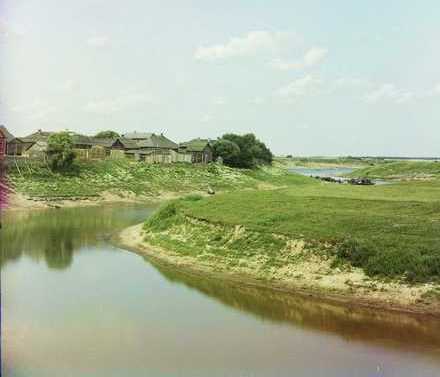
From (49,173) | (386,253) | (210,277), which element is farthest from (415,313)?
(49,173)

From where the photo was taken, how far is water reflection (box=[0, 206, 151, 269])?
37344mm

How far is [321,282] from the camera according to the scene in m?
30.1

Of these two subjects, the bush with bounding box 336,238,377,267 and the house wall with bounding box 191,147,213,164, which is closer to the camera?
the bush with bounding box 336,238,377,267

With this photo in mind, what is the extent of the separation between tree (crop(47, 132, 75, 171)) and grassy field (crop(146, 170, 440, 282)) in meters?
35.6

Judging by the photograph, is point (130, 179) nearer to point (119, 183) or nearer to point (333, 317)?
point (119, 183)

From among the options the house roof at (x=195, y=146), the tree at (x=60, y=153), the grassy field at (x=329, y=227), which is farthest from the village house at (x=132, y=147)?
the grassy field at (x=329, y=227)

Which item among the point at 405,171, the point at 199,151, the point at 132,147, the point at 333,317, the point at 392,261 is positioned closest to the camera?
the point at 333,317

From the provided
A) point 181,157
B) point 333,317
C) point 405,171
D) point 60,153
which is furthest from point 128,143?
point 405,171

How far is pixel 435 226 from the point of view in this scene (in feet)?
107

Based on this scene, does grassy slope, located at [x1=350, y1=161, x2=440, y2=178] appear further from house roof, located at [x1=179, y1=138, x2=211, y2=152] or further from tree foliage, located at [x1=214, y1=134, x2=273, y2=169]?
house roof, located at [x1=179, y1=138, x2=211, y2=152]

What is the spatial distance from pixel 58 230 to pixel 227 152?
76.4 m

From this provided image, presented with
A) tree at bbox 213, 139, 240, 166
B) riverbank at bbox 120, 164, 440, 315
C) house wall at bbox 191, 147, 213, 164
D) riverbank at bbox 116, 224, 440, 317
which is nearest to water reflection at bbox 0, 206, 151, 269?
riverbank at bbox 120, 164, 440, 315

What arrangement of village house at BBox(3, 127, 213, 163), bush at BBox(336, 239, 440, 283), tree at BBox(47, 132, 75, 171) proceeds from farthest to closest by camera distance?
village house at BBox(3, 127, 213, 163)
tree at BBox(47, 132, 75, 171)
bush at BBox(336, 239, 440, 283)

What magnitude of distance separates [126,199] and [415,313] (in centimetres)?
5669
